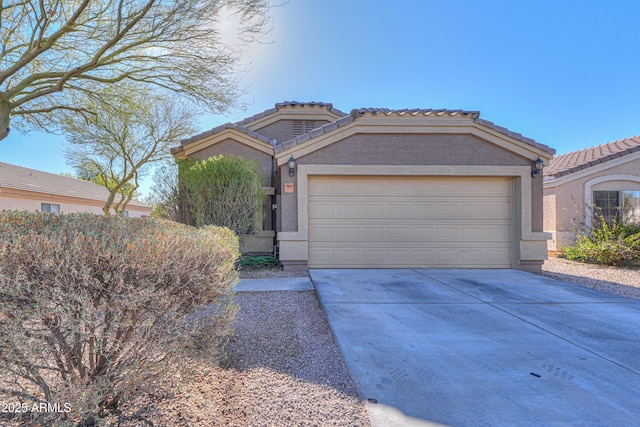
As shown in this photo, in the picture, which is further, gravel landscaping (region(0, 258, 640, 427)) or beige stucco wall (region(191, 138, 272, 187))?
beige stucco wall (region(191, 138, 272, 187))

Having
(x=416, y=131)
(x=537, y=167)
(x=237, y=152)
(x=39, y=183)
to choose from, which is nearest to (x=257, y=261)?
(x=237, y=152)

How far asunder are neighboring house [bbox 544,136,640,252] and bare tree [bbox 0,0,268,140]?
1203 cm

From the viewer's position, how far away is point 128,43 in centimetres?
769

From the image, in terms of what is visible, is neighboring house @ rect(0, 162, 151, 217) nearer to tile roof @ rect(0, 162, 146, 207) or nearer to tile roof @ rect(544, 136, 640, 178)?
tile roof @ rect(0, 162, 146, 207)

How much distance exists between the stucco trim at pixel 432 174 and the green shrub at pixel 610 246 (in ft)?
10.1

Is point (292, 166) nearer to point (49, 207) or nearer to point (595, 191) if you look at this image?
point (595, 191)

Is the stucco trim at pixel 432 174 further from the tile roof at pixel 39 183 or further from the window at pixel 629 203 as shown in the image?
the tile roof at pixel 39 183

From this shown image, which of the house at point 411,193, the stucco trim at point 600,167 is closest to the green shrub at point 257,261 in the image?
the house at point 411,193

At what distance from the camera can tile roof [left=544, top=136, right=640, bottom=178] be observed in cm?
1122

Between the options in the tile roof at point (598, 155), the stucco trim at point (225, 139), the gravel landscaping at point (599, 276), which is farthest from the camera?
the tile roof at point (598, 155)

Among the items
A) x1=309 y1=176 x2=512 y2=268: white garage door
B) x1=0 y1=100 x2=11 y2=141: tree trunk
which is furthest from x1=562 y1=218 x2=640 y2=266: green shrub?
x1=0 y1=100 x2=11 y2=141: tree trunk

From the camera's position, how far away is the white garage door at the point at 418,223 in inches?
321

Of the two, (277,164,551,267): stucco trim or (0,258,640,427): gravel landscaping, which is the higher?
Result: (277,164,551,267): stucco trim

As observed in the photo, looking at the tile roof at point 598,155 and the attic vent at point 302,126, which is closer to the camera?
the tile roof at point 598,155
